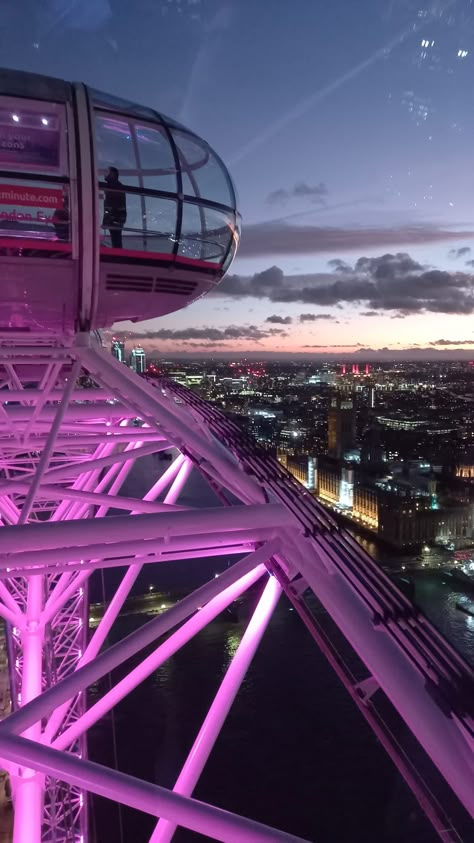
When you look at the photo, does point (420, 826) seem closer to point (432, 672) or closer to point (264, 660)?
point (264, 660)

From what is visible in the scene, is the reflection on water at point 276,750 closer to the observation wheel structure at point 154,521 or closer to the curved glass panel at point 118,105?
the observation wheel structure at point 154,521

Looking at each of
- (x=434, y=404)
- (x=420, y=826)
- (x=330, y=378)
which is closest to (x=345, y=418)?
(x=434, y=404)

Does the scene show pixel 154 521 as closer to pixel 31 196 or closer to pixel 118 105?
pixel 31 196

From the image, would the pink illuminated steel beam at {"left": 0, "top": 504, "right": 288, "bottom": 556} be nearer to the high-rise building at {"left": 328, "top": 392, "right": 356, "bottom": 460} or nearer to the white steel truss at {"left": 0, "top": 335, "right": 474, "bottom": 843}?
the white steel truss at {"left": 0, "top": 335, "right": 474, "bottom": 843}

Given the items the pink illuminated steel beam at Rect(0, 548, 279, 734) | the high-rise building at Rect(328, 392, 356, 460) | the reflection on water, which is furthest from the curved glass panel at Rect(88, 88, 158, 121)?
the high-rise building at Rect(328, 392, 356, 460)

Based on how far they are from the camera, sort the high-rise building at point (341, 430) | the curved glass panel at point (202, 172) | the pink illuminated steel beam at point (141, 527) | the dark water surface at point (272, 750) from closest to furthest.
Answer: the pink illuminated steel beam at point (141, 527) < the curved glass panel at point (202, 172) < the dark water surface at point (272, 750) < the high-rise building at point (341, 430)

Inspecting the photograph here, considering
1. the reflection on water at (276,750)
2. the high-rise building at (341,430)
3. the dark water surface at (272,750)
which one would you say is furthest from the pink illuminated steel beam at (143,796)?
the high-rise building at (341,430)

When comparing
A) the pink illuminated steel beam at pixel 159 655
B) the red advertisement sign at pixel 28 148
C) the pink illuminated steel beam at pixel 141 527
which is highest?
the red advertisement sign at pixel 28 148

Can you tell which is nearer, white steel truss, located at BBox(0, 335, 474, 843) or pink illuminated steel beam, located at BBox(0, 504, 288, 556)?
white steel truss, located at BBox(0, 335, 474, 843)
